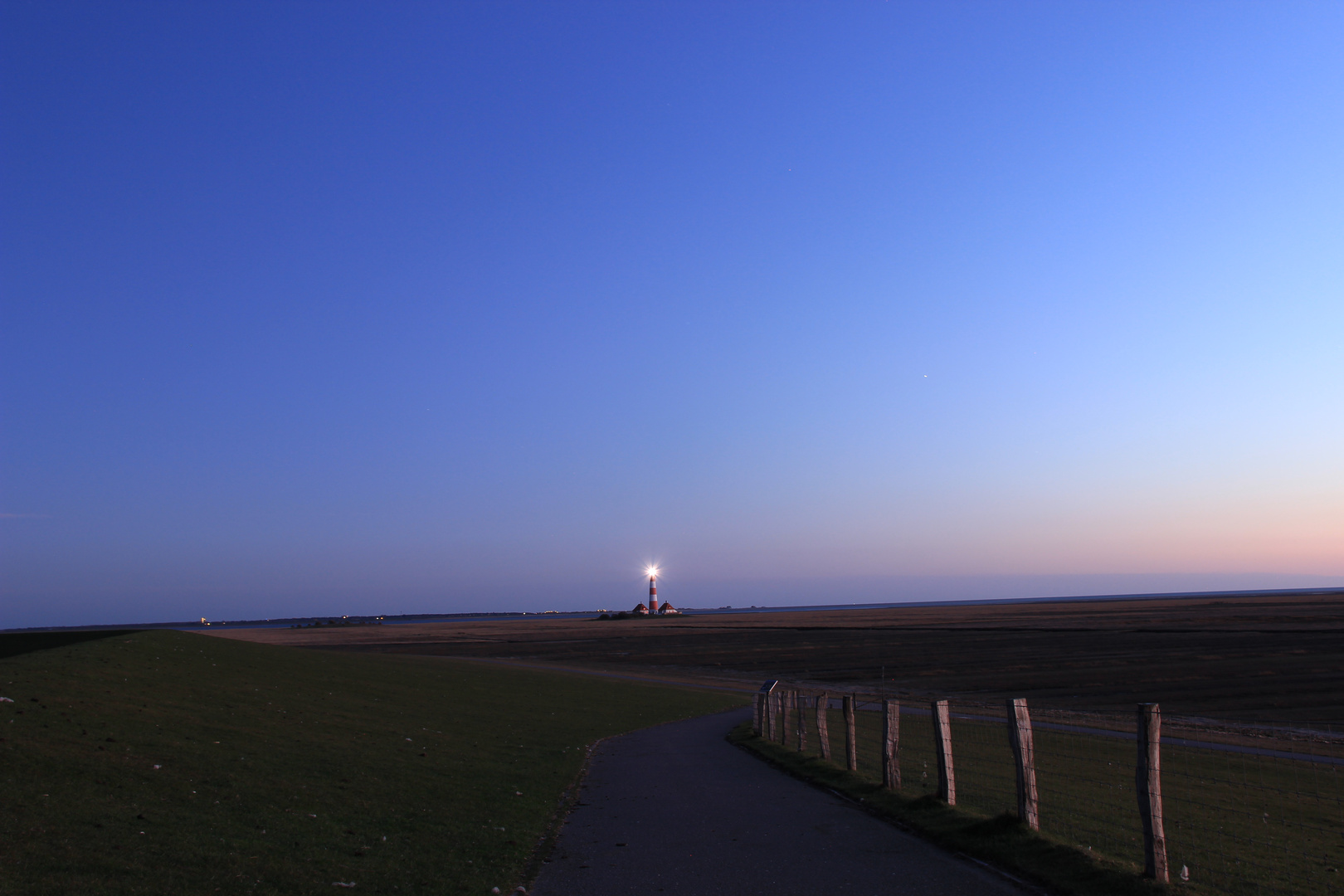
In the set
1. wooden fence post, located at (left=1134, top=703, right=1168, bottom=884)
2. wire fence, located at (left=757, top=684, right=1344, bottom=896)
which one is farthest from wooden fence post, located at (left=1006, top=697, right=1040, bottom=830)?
wooden fence post, located at (left=1134, top=703, right=1168, bottom=884)

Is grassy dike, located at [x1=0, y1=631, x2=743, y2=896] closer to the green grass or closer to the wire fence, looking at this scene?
the green grass

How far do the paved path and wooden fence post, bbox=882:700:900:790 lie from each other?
3.77 feet

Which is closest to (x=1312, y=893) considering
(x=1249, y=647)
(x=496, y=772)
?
(x=496, y=772)

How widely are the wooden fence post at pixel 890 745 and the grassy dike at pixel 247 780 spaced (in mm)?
5971

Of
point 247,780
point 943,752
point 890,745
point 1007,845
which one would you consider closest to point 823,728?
point 890,745

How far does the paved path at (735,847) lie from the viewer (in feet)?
31.4

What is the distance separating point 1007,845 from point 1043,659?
49623mm

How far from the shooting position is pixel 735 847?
11.5m

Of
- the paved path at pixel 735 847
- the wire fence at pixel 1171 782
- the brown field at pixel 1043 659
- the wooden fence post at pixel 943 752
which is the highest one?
the wooden fence post at pixel 943 752

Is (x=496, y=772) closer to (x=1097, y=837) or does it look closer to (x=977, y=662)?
(x=1097, y=837)

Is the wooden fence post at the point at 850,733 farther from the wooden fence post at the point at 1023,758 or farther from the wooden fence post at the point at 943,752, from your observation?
the wooden fence post at the point at 1023,758

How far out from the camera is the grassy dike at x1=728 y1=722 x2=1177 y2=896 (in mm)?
9078

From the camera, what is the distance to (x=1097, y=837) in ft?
39.5

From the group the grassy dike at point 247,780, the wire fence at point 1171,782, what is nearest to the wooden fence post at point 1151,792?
the wire fence at point 1171,782
